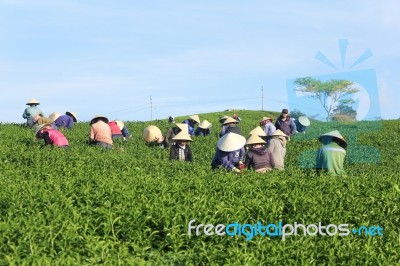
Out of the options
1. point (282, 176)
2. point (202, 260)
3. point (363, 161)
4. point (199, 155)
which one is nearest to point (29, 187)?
point (202, 260)

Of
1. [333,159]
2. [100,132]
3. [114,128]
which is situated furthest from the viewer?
[114,128]

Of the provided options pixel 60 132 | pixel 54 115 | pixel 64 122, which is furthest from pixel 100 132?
pixel 54 115

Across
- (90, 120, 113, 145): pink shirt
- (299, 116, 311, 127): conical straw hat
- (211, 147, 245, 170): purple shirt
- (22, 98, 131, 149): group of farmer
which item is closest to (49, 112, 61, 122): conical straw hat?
(22, 98, 131, 149): group of farmer

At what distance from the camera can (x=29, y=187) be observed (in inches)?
387

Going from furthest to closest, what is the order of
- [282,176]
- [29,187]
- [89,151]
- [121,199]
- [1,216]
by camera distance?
1. [89,151]
2. [282,176]
3. [29,187]
4. [121,199]
5. [1,216]

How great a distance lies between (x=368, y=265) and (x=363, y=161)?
19633 millimetres

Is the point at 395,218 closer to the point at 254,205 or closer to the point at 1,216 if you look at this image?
the point at 254,205

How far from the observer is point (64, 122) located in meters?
32.3

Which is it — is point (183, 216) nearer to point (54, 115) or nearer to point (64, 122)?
point (64, 122)

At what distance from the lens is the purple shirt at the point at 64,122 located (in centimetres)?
3209

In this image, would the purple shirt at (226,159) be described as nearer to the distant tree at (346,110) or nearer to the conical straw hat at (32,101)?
the distant tree at (346,110)

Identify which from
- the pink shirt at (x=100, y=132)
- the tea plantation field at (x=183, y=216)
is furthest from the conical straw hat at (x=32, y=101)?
the tea plantation field at (x=183, y=216)

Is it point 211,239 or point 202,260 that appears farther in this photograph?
point 211,239

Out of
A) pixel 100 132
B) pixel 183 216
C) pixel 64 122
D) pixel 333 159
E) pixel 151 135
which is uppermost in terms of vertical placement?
pixel 64 122
